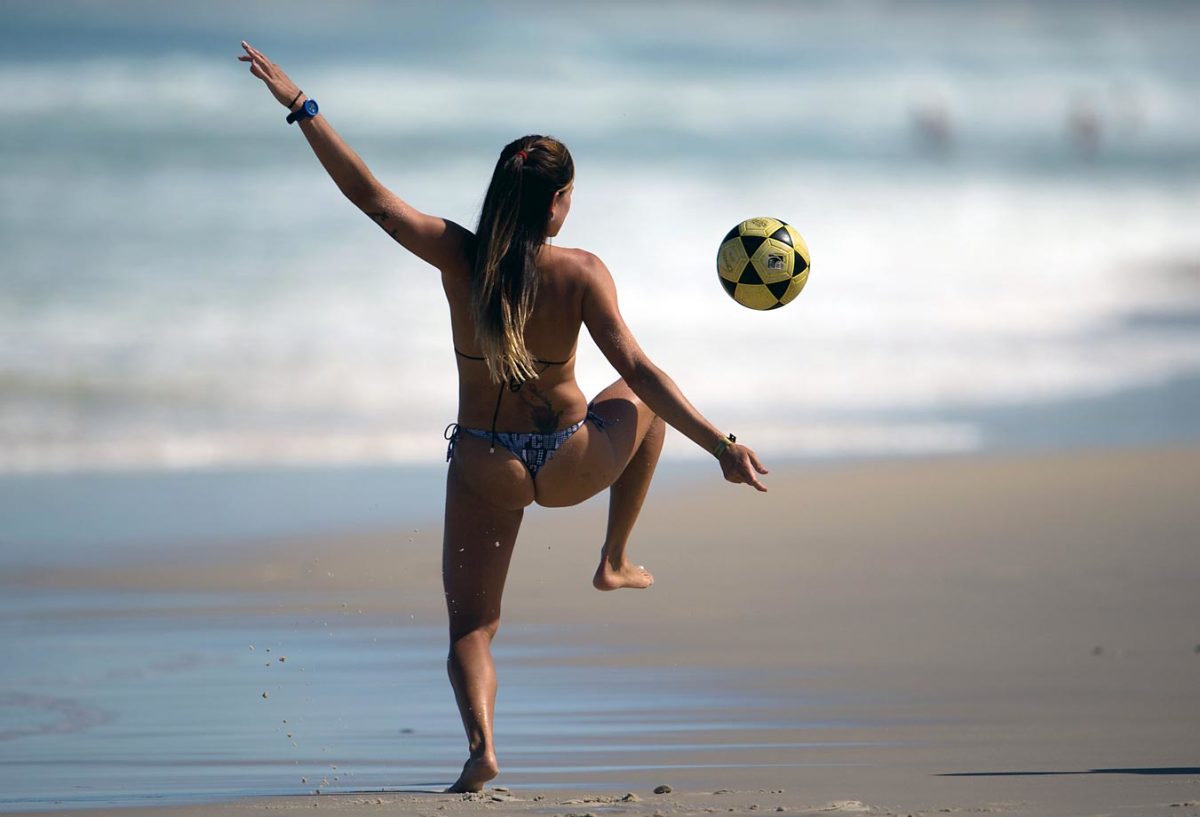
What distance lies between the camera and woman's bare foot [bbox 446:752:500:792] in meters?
5.50

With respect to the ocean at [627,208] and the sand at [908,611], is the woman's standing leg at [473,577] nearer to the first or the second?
the sand at [908,611]

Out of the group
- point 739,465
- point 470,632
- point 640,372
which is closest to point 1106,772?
point 739,465

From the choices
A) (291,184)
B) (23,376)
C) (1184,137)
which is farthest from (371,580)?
(1184,137)

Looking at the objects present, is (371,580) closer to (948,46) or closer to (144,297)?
(144,297)

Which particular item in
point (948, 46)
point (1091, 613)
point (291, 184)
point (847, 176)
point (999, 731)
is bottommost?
point (999, 731)

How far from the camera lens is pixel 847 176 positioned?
28328 millimetres

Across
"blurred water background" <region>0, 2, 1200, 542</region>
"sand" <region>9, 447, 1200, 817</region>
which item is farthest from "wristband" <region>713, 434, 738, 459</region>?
"blurred water background" <region>0, 2, 1200, 542</region>

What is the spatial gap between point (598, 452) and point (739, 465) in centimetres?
55

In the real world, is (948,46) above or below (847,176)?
above

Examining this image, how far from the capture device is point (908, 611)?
9234mm

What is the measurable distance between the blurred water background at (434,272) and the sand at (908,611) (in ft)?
2.33

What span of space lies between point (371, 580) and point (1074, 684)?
4.66 meters

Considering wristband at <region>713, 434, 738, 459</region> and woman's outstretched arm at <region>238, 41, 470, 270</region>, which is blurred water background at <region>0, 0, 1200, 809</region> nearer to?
wristband at <region>713, 434, 738, 459</region>

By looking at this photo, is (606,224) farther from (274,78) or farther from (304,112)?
(304,112)
